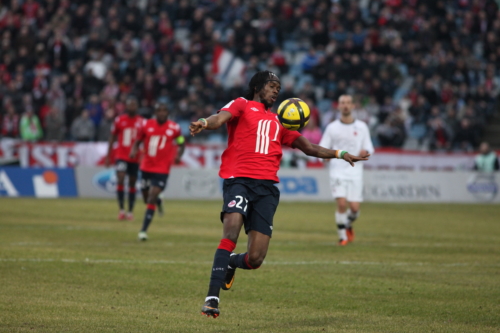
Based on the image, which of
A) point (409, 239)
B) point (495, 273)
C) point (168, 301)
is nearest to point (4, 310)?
point (168, 301)

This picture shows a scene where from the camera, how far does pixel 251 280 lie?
10305 millimetres

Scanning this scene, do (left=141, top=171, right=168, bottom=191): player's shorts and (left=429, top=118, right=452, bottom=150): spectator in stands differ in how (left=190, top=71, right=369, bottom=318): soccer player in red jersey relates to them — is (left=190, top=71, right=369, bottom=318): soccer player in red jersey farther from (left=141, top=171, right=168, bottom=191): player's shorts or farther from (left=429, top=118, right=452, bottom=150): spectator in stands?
(left=429, top=118, right=452, bottom=150): spectator in stands

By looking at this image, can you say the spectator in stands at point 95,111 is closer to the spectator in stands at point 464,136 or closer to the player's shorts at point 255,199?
the spectator in stands at point 464,136

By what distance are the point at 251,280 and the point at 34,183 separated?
61.7ft

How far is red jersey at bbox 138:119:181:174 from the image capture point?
16.2 m

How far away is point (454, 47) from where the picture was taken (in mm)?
35531

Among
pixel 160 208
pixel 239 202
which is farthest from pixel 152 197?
pixel 239 202

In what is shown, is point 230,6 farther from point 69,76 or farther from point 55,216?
point 55,216

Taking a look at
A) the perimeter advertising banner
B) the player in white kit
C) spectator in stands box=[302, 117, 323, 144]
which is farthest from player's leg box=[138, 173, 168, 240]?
spectator in stands box=[302, 117, 323, 144]

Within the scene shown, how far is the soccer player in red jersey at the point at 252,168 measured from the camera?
7.89 meters

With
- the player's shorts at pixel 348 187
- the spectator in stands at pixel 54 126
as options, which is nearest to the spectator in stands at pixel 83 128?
the spectator in stands at pixel 54 126

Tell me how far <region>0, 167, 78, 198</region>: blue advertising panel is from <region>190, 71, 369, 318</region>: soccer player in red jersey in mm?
20434

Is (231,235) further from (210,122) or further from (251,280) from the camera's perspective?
(251,280)

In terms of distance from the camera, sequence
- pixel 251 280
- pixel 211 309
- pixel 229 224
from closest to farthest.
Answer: pixel 211 309
pixel 229 224
pixel 251 280
